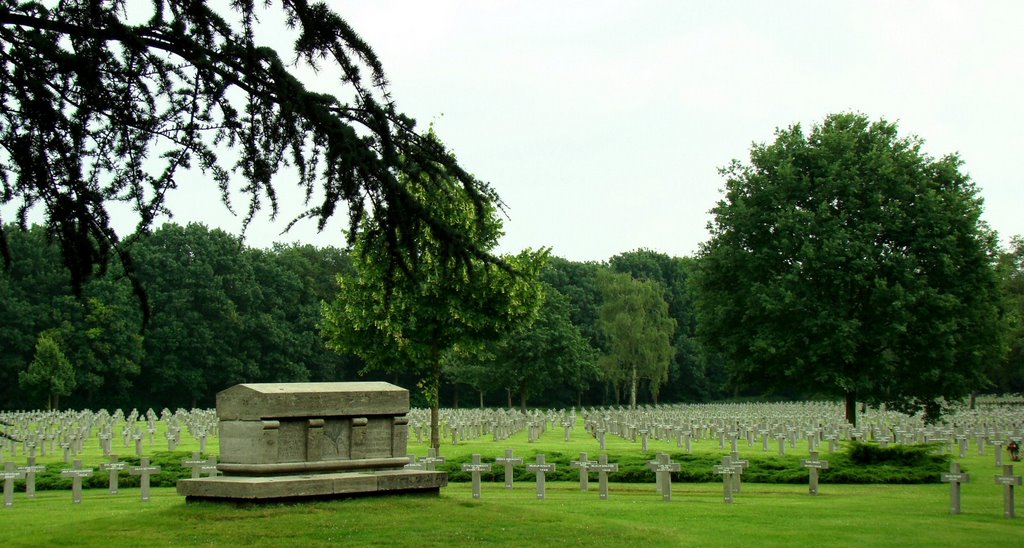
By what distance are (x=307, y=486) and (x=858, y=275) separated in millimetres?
23477

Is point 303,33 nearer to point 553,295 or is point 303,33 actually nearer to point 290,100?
point 290,100

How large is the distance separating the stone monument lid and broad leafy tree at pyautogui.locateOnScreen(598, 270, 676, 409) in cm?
5531

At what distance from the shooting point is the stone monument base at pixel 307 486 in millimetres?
12102

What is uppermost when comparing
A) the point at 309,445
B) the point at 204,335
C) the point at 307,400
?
the point at 204,335

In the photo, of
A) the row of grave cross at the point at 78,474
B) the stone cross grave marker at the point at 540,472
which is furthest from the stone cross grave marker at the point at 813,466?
the row of grave cross at the point at 78,474

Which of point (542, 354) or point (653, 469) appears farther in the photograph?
point (542, 354)

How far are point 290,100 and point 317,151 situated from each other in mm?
436

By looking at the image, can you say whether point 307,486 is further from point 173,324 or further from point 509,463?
point 173,324

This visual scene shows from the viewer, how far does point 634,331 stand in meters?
68.9

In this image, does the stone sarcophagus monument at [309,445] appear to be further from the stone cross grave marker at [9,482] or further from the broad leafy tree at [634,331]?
the broad leafy tree at [634,331]

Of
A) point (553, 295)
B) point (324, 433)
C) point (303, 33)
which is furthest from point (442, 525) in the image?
point (553, 295)

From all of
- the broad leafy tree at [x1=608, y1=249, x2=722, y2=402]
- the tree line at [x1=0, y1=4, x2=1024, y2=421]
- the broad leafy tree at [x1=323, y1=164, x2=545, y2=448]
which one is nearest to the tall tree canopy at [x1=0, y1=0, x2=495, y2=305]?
the tree line at [x1=0, y1=4, x2=1024, y2=421]

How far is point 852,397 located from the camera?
33.3 m

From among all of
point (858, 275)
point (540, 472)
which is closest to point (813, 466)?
point (540, 472)
